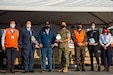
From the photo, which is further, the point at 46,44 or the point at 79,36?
the point at 79,36

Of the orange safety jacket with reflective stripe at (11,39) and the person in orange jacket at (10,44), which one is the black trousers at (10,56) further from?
the orange safety jacket with reflective stripe at (11,39)

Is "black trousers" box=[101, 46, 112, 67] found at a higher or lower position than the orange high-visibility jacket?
lower

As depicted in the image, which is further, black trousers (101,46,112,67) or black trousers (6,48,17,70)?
black trousers (101,46,112,67)

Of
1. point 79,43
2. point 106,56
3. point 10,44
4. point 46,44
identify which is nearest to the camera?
point 10,44

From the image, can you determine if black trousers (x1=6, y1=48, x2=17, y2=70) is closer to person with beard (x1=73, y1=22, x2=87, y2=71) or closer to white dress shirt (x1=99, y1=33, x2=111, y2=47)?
person with beard (x1=73, y1=22, x2=87, y2=71)

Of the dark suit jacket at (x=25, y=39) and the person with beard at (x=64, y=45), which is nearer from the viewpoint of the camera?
the dark suit jacket at (x=25, y=39)

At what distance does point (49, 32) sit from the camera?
11016 mm

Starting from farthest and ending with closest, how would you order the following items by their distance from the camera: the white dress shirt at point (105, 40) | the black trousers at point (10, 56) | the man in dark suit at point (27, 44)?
the white dress shirt at point (105, 40) < the man in dark suit at point (27, 44) < the black trousers at point (10, 56)

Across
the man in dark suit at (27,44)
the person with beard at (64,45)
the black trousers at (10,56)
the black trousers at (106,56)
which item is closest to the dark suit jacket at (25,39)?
the man in dark suit at (27,44)

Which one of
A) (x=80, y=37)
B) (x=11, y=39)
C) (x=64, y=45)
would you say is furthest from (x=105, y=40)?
(x=11, y=39)

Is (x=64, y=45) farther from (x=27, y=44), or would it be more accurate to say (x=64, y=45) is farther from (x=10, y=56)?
(x=10, y=56)

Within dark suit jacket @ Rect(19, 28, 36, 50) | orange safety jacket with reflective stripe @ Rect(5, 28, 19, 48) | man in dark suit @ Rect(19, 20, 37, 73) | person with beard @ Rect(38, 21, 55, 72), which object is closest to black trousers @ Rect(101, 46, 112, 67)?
person with beard @ Rect(38, 21, 55, 72)

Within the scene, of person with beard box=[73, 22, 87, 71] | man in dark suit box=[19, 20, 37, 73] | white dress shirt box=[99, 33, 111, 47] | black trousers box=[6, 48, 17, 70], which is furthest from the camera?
white dress shirt box=[99, 33, 111, 47]

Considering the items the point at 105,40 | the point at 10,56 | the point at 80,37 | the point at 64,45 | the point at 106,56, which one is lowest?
the point at 106,56
